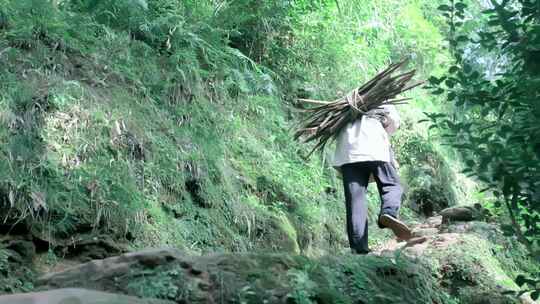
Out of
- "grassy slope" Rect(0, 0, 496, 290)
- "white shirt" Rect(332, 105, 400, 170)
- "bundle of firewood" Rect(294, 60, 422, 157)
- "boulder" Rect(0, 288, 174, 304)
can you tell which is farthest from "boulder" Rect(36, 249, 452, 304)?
"bundle of firewood" Rect(294, 60, 422, 157)

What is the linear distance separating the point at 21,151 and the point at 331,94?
5.56m

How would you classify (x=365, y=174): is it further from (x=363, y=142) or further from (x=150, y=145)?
(x=150, y=145)

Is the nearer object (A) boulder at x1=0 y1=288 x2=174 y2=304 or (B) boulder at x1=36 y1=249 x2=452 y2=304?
(A) boulder at x1=0 y1=288 x2=174 y2=304

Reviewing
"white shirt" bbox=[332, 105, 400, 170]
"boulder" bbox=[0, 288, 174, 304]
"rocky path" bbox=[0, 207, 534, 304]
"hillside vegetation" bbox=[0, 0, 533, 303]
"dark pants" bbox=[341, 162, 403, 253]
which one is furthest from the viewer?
"white shirt" bbox=[332, 105, 400, 170]

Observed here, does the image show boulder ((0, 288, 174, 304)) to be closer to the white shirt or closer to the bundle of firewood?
the white shirt

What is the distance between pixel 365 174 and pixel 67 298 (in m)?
3.80

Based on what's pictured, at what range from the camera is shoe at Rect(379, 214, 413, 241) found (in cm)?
577

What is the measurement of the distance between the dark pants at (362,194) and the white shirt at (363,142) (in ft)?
0.25

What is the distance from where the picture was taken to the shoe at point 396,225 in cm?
577

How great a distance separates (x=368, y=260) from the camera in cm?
434

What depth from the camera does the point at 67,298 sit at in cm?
262

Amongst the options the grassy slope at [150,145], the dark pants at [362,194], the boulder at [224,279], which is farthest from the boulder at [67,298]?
the dark pants at [362,194]

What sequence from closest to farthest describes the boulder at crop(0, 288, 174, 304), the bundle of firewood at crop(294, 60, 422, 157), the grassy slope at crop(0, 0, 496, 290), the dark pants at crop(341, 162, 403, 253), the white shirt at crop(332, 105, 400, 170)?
the boulder at crop(0, 288, 174, 304) → the grassy slope at crop(0, 0, 496, 290) → the dark pants at crop(341, 162, 403, 253) → the white shirt at crop(332, 105, 400, 170) → the bundle of firewood at crop(294, 60, 422, 157)

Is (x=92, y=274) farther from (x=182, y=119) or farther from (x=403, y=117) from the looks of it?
(x=403, y=117)
